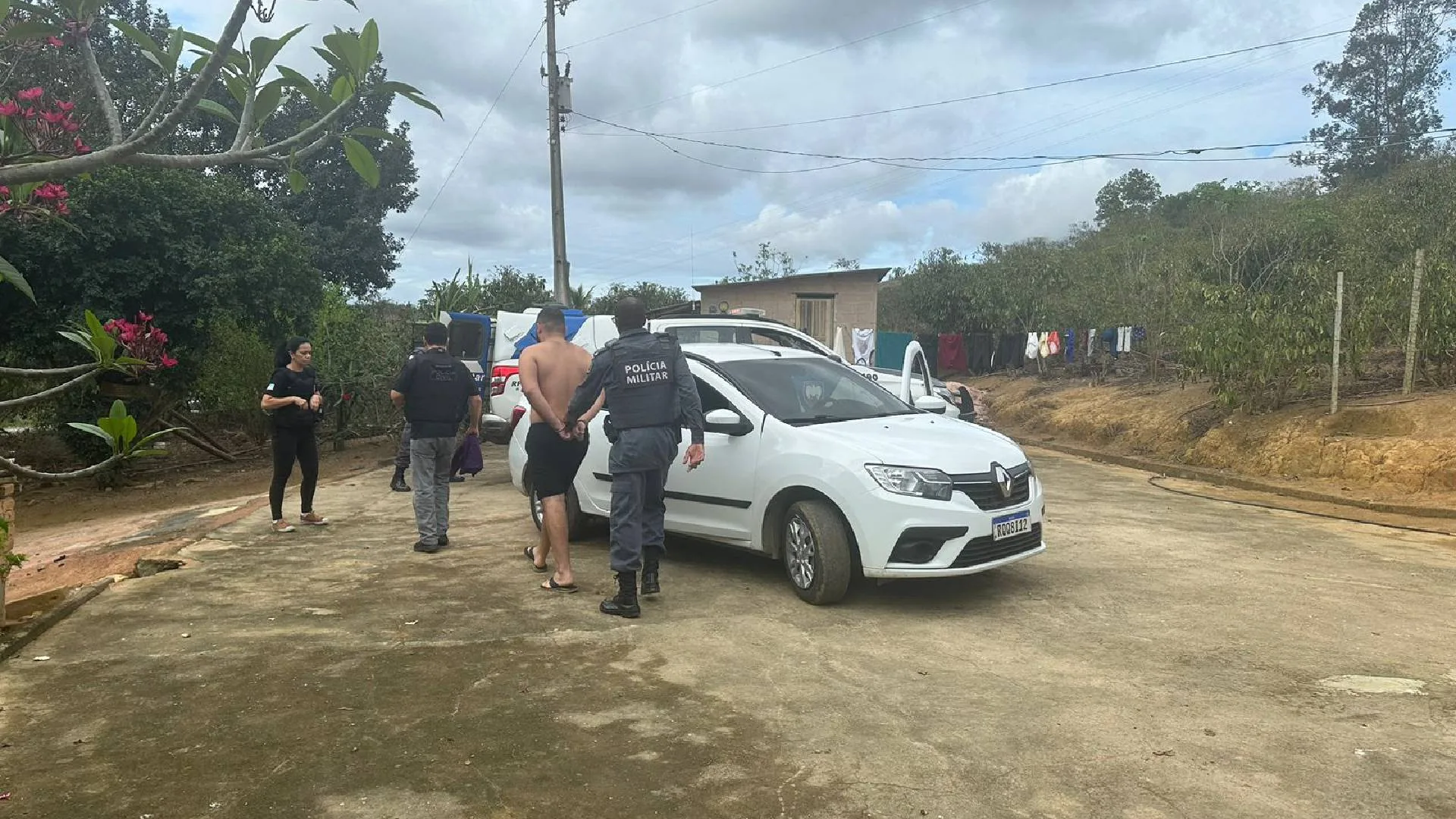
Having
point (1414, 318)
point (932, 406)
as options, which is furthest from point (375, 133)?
point (1414, 318)

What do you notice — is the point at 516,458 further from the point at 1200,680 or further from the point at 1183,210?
the point at 1183,210

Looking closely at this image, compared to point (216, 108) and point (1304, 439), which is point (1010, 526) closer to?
point (216, 108)

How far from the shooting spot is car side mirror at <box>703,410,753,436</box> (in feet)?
18.6

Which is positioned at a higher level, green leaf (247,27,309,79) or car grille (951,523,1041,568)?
green leaf (247,27,309,79)

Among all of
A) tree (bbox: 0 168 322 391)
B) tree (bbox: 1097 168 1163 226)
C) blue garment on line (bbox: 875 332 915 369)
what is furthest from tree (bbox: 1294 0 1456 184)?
tree (bbox: 0 168 322 391)

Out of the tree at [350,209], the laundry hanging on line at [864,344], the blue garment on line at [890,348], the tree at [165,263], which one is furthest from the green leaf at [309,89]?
the tree at [350,209]

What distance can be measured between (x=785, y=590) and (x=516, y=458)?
Answer: 2.84 m

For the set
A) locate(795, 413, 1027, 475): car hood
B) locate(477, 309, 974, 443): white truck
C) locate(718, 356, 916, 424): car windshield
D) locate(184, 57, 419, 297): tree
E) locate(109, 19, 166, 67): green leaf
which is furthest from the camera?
locate(184, 57, 419, 297): tree

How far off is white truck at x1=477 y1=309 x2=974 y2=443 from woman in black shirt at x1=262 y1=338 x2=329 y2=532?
7.51ft

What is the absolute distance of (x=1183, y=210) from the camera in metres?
46.4

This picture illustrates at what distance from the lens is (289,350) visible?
7.51 meters

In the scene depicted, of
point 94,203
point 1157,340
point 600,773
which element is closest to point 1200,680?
point 600,773

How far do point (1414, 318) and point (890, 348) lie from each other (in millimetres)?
14472

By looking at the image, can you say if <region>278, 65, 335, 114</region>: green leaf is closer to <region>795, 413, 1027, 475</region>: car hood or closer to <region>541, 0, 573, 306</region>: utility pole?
<region>795, 413, 1027, 475</region>: car hood
